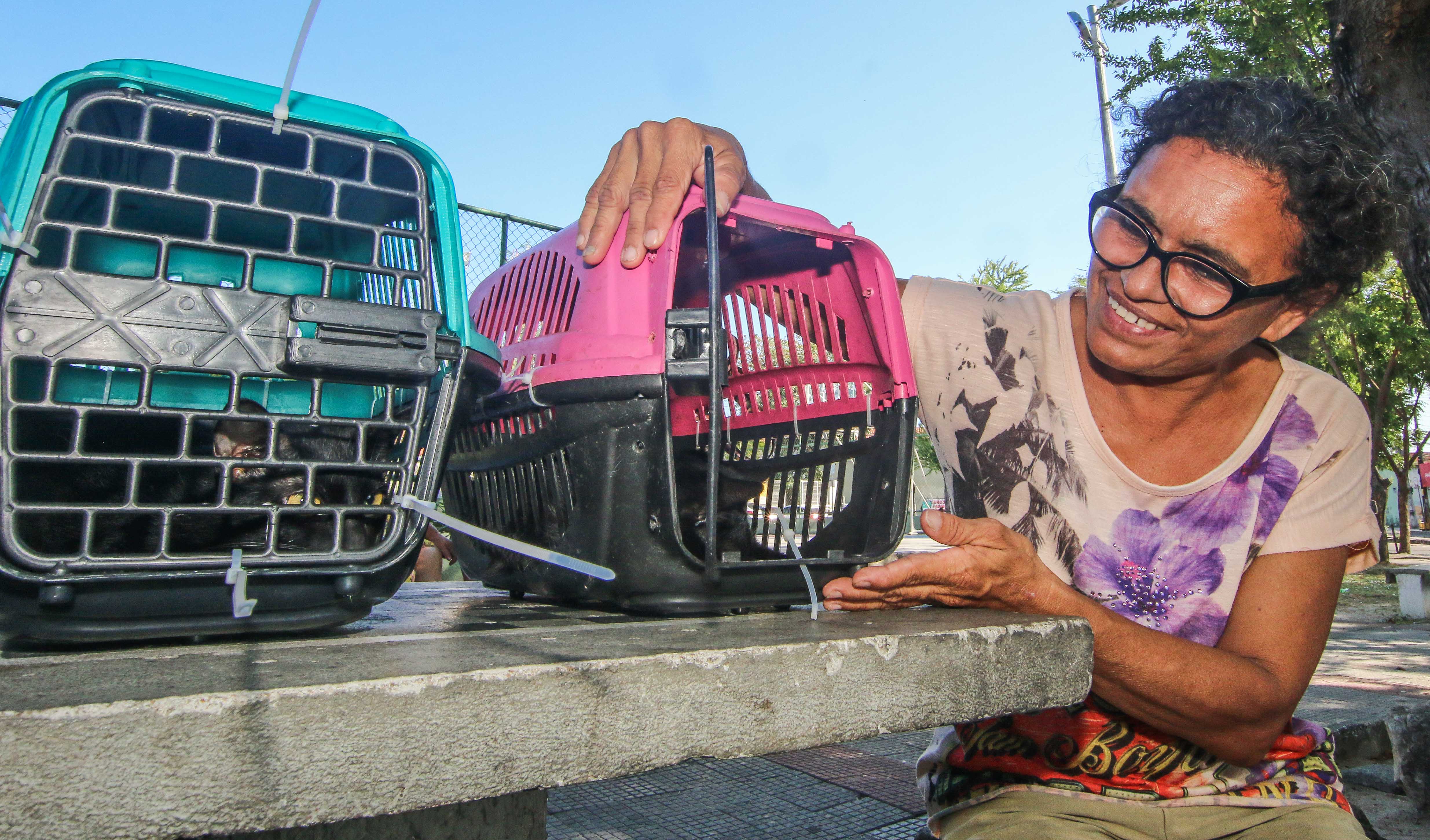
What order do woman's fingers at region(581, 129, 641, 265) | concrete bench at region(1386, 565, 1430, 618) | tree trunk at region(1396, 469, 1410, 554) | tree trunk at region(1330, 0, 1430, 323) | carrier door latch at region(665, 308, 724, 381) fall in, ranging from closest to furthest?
carrier door latch at region(665, 308, 724, 381), woman's fingers at region(581, 129, 641, 265), tree trunk at region(1330, 0, 1430, 323), concrete bench at region(1386, 565, 1430, 618), tree trunk at region(1396, 469, 1410, 554)

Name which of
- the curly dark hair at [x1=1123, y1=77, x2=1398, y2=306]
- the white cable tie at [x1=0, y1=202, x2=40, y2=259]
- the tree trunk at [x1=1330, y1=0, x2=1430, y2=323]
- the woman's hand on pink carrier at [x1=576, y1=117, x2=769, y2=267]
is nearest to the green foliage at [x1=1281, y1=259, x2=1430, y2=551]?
the tree trunk at [x1=1330, y1=0, x2=1430, y2=323]

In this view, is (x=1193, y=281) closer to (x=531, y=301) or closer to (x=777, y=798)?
(x=531, y=301)

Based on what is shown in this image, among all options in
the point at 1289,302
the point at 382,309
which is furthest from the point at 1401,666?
the point at 382,309

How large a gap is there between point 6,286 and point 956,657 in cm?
95

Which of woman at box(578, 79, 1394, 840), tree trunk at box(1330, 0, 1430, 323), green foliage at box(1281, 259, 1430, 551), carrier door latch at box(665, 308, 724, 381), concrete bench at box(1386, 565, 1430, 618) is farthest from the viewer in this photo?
green foliage at box(1281, 259, 1430, 551)

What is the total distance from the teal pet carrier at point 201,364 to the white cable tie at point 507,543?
0.07 ft

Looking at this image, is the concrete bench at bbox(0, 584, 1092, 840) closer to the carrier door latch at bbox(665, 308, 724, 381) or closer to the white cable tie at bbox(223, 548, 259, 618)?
the white cable tie at bbox(223, 548, 259, 618)

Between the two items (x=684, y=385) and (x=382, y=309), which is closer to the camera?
(x=382, y=309)

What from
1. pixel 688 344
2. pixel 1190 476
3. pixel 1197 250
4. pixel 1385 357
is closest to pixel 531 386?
pixel 688 344

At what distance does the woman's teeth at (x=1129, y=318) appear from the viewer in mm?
1498

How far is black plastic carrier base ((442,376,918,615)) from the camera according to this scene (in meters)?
1.05

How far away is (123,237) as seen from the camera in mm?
759

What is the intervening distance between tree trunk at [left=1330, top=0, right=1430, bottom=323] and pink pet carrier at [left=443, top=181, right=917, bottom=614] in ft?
8.17

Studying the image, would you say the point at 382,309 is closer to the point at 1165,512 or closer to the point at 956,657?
the point at 956,657
